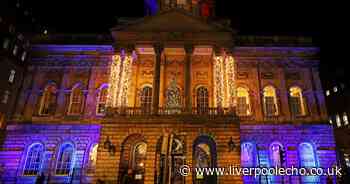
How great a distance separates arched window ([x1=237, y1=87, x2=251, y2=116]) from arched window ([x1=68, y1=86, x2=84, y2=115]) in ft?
45.3

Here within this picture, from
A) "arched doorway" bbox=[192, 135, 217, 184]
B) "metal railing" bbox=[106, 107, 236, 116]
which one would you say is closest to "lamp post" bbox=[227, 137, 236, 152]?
"arched doorway" bbox=[192, 135, 217, 184]

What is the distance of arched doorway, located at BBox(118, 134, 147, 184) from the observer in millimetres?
16953

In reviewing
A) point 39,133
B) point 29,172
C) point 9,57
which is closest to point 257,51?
point 39,133

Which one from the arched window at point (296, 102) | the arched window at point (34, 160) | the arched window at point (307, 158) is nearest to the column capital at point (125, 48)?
the arched window at point (34, 160)

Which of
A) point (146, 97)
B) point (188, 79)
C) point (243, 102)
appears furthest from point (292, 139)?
point (146, 97)

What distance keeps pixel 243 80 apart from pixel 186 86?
606 centimetres

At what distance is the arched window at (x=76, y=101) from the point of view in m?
22.1

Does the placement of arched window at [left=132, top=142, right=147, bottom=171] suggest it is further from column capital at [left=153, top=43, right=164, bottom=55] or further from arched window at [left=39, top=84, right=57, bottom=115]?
arched window at [left=39, top=84, right=57, bottom=115]

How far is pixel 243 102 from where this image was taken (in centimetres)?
2225

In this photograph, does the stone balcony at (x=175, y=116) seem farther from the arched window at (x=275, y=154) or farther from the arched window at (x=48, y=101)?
the arched window at (x=48, y=101)

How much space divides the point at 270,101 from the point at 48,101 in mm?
19760

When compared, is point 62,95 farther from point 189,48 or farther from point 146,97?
point 189,48

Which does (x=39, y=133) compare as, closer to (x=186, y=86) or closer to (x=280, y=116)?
(x=186, y=86)

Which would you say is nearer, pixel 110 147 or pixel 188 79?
pixel 110 147
